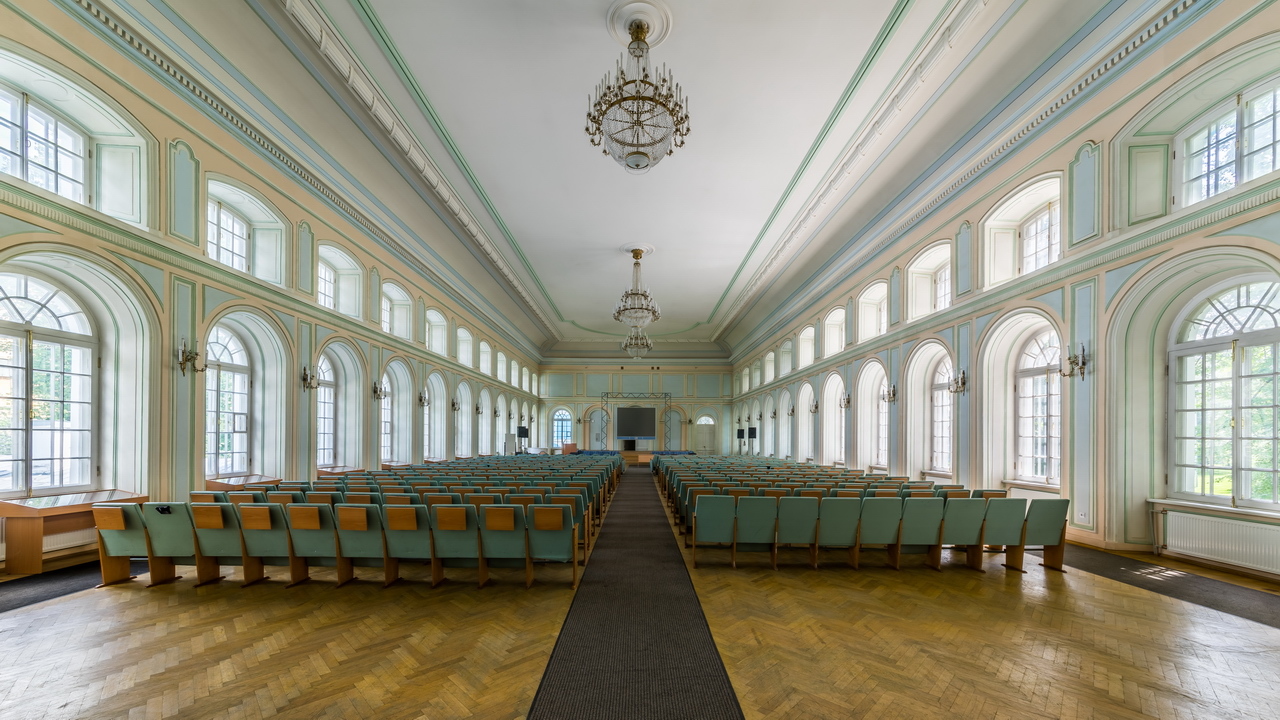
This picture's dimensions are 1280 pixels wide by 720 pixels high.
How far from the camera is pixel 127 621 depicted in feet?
13.8

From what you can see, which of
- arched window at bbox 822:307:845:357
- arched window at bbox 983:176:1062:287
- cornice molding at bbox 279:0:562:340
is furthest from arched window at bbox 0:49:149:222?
arched window at bbox 822:307:845:357

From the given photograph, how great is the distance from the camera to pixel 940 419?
1134 centimetres

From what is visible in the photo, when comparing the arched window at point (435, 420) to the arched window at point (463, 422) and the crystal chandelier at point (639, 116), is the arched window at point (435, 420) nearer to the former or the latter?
the arched window at point (463, 422)

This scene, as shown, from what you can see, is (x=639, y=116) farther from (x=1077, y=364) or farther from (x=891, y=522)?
(x=1077, y=364)

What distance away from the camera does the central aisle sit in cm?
301

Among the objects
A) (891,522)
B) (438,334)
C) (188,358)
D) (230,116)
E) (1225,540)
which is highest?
(230,116)

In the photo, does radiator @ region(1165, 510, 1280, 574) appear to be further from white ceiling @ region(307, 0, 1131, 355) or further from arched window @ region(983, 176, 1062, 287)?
white ceiling @ region(307, 0, 1131, 355)

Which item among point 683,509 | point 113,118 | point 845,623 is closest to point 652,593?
point 845,623

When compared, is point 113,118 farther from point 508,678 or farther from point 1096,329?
point 1096,329

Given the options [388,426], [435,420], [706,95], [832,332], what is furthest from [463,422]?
[706,95]

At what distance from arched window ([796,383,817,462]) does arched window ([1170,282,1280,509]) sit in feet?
38.1

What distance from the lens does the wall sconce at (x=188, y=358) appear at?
6656 millimetres

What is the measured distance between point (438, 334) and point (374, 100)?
911 cm

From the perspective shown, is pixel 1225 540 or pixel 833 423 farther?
pixel 833 423
